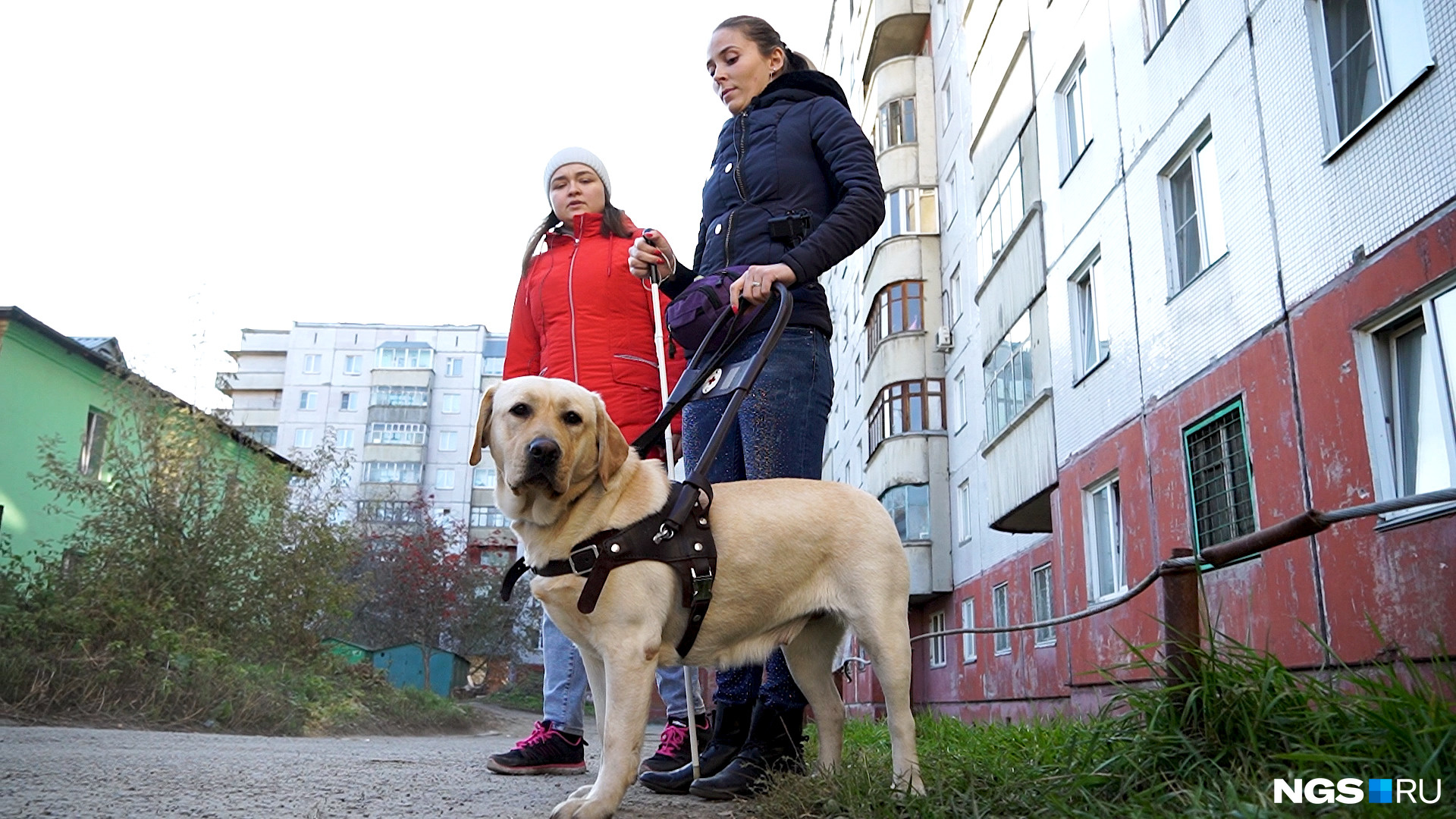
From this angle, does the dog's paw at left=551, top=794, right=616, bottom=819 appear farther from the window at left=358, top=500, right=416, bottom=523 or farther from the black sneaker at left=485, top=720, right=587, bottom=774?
the window at left=358, top=500, right=416, bottom=523

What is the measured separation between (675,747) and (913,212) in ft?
80.5

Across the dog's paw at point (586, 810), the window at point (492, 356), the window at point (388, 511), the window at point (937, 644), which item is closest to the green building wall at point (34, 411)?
the window at point (937, 644)

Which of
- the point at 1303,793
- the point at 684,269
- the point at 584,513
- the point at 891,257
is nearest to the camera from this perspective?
the point at 1303,793

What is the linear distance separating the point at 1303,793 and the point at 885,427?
25748 mm

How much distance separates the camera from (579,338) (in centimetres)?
536

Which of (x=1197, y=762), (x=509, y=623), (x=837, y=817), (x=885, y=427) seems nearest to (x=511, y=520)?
(x=837, y=817)

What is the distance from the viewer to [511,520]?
12.9 feet

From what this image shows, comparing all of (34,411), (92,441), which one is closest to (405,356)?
(92,441)

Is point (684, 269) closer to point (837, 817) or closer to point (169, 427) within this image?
point (837, 817)

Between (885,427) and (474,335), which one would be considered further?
(474,335)

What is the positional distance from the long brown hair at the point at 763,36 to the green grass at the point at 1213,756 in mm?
3306

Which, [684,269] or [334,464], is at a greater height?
[334,464]

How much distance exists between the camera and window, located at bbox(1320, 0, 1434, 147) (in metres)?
6.59

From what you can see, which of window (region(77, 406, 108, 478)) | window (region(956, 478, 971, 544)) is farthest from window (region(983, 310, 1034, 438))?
window (region(77, 406, 108, 478))
